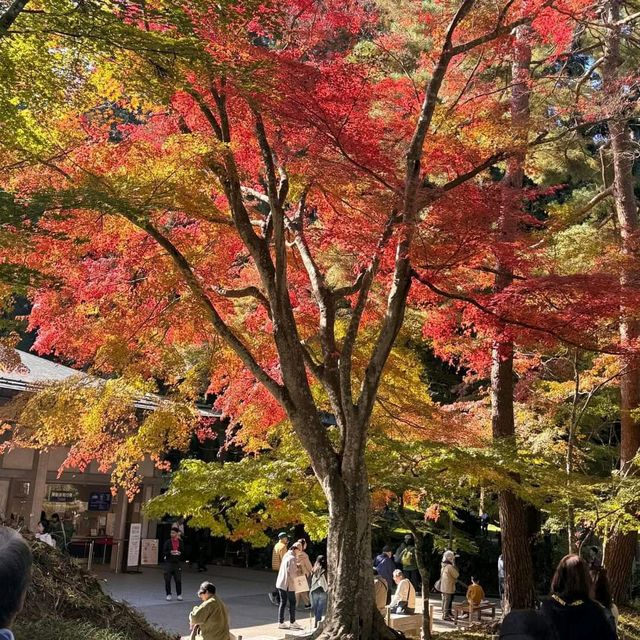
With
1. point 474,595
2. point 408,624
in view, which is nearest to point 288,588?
point 408,624

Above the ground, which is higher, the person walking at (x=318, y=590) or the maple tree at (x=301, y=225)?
the maple tree at (x=301, y=225)

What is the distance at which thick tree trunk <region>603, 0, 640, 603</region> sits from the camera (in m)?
11.6

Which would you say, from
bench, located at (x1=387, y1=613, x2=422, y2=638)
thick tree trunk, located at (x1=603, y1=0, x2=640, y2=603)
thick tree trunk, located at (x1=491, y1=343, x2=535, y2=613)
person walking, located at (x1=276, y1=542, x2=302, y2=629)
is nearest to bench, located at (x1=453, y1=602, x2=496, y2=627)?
bench, located at (x1=387, y1=613, x2=422, y2=638)

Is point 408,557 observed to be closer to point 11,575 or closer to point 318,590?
point 318,590

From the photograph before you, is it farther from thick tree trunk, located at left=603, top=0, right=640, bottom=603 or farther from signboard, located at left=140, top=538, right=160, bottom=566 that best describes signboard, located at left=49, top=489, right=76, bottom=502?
thick tree trunk, located at left=603, top=0, right=640, bottom=603

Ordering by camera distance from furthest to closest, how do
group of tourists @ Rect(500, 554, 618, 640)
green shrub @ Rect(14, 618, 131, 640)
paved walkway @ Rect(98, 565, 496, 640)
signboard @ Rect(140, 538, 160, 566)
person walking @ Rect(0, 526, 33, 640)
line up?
signboard @ Rect(140, 538, 160, 566), paved walkway @ Rect(98, 565, 496, 640), green shrub @ Rect(14, 618, 131, 640), group of tourists @ Rect(500, 554, 618, 640), person walking @ Rect(0, 526, 33, 640)

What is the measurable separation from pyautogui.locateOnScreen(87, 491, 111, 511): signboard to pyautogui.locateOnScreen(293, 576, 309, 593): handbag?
25.3 ft

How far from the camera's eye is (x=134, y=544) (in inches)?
701

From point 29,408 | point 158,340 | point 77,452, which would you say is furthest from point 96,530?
point 158,340

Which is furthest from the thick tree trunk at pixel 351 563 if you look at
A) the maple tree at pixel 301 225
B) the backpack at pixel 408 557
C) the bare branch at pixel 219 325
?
the backpack at pixel 408 557

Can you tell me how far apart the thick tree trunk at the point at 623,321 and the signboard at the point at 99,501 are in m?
12.0

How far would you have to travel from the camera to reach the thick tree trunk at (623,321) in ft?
38.0

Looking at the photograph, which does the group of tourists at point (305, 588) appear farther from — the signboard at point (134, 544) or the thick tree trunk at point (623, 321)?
the signboard at point (134, 544)

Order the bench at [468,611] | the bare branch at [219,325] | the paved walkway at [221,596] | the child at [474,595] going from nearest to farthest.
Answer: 1. the bare branch at [219,325]
2. the paved walkway at [221,596]
3. the bench at [468,611]
4. the child at [474,595]
